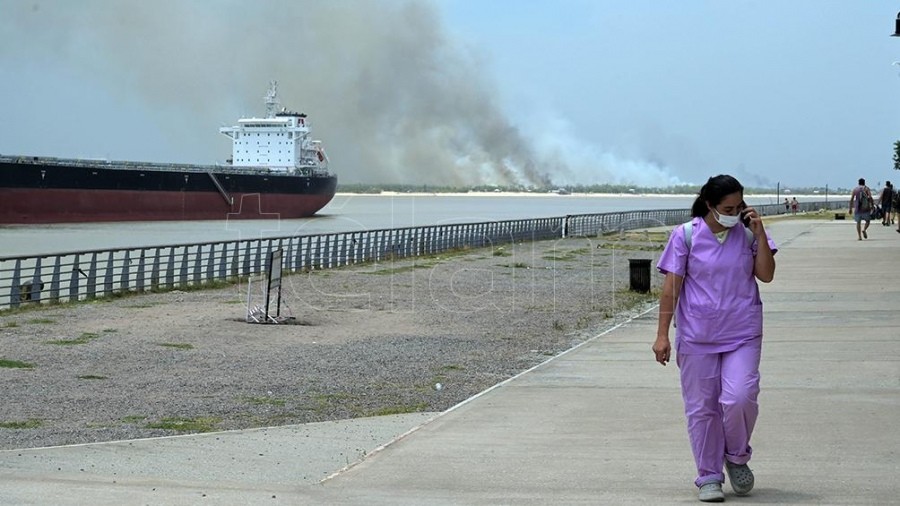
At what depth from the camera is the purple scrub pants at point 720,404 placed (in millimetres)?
6445

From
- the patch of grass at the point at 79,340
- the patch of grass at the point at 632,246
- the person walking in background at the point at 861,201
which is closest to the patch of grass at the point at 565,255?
the patch of grass at the point at 632,246

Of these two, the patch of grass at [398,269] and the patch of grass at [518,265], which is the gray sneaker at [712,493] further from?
the patch of grass at [518,265]

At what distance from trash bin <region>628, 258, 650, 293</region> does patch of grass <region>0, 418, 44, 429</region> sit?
53.1 ft

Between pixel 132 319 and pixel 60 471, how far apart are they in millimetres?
12749

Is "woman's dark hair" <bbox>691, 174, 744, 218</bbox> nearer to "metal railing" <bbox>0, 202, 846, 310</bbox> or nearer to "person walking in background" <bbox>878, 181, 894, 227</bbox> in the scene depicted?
"metal railing" <bbox>0, 202, 846, 310</bbox>

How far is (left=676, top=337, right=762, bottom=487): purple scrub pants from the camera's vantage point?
6445 mm

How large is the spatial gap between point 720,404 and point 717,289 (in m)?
0.60

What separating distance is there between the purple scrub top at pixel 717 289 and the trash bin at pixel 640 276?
1798 centimetres

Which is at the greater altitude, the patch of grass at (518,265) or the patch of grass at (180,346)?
the patch of grass at (180,346)

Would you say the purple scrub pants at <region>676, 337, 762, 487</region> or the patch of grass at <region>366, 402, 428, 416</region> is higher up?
the purple scrub pants at <region>676, 337, 762, 487</region>

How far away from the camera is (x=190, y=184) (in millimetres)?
84312

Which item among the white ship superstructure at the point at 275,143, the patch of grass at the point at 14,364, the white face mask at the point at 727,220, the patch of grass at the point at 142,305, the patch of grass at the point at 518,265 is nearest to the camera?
the white face mask at the point at 727,220

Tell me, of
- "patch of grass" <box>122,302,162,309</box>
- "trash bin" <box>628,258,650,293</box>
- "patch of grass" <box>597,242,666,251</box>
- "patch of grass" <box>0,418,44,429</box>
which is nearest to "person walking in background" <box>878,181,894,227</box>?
"patch of grass" <box>597,242,666,251</box>

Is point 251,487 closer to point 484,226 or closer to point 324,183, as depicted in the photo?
point 484,226
